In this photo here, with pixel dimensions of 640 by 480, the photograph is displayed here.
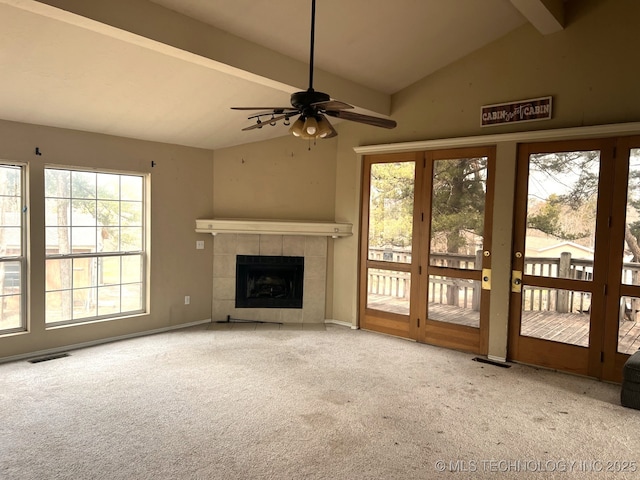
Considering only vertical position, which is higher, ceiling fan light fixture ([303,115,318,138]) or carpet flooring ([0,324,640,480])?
ceiling fan light fixture ([303,115,318,138])

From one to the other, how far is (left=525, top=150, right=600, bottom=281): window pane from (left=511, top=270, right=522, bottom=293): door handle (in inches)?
4.0

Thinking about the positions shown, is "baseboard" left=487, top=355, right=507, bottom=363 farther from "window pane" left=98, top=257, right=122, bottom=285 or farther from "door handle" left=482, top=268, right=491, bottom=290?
"window pane" left=98, top=257, right=122, bottom=285

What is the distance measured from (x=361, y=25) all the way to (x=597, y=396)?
12.6ft

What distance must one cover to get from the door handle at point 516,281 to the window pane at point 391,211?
1.25m

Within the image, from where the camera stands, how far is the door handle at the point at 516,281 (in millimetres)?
4723

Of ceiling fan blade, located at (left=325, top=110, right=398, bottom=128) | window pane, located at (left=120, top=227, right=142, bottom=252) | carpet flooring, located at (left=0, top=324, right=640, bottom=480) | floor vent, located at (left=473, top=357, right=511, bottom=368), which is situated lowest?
carpet flooring, located at (left=0, top=324, right=640, bottom=480)

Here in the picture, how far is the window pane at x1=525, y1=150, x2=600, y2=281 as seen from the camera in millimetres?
4320

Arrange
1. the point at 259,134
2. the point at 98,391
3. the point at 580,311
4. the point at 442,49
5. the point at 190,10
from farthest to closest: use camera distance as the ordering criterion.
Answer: the point at 259,134 < the point at 442,49 < the point at 580,311 < the point at 98,391 < the point at 190,10

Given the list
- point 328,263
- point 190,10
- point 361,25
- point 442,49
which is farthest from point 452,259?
point 190,10

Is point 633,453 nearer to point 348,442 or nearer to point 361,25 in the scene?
point 348,442

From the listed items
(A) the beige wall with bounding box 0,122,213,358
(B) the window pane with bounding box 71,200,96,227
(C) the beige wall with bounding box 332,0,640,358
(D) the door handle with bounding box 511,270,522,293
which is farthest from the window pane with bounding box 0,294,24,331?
(D) the door handle with bounding box 511,270,522,293

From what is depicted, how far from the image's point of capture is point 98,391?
3.77 meters

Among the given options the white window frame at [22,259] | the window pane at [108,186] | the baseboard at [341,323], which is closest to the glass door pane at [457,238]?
the baseboard at [341,323]

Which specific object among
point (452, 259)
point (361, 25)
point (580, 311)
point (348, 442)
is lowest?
point (348, 442)
